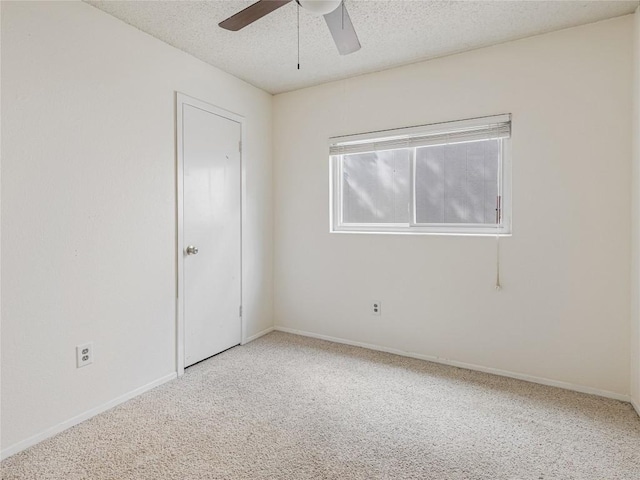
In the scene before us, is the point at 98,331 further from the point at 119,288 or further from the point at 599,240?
the point at 599,240

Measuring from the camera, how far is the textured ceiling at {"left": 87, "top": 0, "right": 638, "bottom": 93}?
2.11 m

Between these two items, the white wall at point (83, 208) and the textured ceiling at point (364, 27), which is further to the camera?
the textured ceiling at point (364, 27)

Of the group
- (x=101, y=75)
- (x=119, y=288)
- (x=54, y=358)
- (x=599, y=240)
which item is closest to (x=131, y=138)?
(x=101, y=75)

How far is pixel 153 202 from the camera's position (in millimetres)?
2459

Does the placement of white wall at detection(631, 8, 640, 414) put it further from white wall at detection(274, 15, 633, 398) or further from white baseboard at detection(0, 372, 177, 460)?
white baseboard at detection(0, 372, 177, 460)

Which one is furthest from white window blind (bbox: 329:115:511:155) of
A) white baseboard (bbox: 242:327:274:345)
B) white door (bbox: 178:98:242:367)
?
white baseboard (bbox: 242:327:274:345)

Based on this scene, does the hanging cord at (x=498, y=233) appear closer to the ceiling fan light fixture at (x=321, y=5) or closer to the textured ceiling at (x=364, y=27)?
the textured ceiling at (x=364, y=27)

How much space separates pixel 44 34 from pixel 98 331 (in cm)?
166

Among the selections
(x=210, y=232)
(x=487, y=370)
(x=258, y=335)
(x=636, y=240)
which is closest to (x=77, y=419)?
(x=210, y=232)

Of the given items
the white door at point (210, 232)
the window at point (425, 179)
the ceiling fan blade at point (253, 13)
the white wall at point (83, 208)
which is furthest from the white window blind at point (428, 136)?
the ceiling fan blade at point (253, 13)

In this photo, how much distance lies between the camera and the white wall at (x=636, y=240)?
210cm

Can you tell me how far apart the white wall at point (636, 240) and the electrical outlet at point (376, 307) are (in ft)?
5.50

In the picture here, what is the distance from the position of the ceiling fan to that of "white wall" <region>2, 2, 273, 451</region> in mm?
846

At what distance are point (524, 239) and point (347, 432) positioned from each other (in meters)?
1.76
